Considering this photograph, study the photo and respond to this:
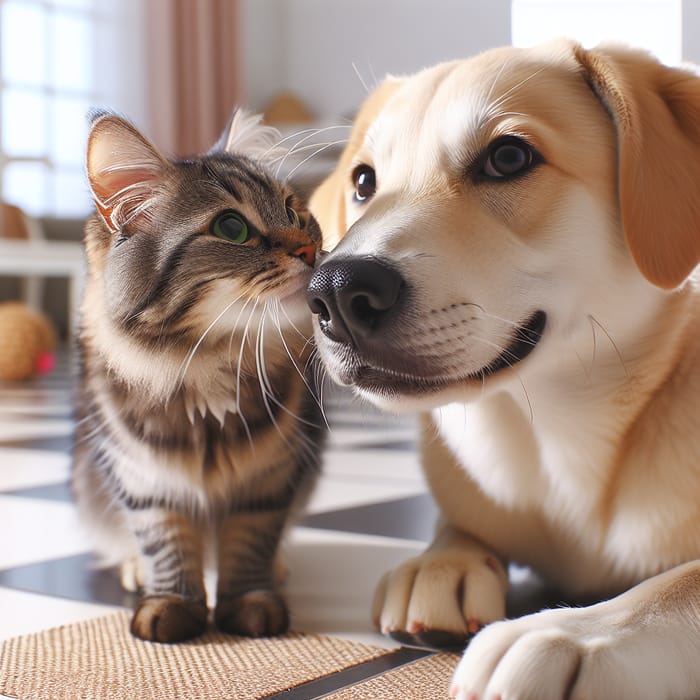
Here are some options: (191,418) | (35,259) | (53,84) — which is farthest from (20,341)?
(191,418)

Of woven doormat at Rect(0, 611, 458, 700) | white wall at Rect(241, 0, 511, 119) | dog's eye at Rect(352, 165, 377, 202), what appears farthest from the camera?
white wall at Rect(241, 0, 511, 119)

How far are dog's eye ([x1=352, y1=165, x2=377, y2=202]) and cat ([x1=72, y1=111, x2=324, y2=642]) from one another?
0.14 m

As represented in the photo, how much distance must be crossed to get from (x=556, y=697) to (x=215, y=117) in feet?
23.8

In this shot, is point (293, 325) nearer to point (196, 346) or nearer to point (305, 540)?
point (196, 346)

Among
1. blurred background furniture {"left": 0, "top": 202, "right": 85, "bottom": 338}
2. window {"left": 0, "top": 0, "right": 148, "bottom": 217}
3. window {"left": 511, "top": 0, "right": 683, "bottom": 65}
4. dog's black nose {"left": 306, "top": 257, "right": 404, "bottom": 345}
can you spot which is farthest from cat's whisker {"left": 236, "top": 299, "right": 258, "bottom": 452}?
window {"left": 0, "top": 0, "right": 148, "bottom": 217}

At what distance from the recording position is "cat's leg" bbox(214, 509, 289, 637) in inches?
43.8

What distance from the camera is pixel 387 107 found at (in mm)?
1331

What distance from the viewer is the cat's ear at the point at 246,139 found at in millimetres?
1397

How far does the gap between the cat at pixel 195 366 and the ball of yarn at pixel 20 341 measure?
127 inches

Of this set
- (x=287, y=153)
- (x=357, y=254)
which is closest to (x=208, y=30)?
(x=287, y=153)

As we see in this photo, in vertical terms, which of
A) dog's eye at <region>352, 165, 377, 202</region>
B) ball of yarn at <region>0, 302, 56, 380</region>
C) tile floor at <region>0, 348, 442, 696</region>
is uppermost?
dog's eye at <region>352, 165, 377, 202</region>

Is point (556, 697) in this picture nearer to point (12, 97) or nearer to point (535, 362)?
point (535, 362)

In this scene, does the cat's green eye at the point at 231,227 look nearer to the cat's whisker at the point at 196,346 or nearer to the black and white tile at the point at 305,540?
the cat's whisker at the point at 196,346

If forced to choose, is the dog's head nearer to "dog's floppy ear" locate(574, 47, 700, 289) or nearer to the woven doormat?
"dog's floppy ear" locate(574, 47, 700, 289)
